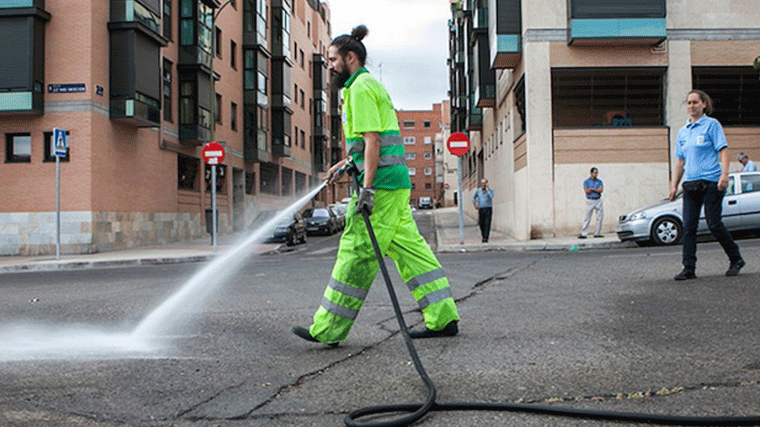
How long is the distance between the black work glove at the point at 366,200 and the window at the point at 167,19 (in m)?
22.5

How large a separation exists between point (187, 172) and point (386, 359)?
2453cm

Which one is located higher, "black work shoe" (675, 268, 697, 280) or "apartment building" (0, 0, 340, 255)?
"apartment building" (0, 0, 340, 255)

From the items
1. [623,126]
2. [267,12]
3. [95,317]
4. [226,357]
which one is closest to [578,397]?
[226,357]

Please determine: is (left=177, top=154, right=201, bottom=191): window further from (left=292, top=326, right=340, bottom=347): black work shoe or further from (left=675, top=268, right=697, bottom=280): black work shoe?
(left=292, top=326, right=340, bottom=347): black work shoe

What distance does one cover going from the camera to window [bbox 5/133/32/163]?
19.4 meters

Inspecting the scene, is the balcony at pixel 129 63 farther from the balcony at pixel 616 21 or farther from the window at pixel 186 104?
the balcony at pixel 616 21

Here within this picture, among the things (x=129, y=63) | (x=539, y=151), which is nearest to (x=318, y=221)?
(x=129, y=63)

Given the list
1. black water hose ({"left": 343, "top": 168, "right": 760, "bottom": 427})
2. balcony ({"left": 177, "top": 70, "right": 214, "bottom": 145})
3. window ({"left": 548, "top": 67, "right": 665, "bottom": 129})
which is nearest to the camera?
black water hose ({"left": 343, "top": 168, "right": 760, "bottom": 427})

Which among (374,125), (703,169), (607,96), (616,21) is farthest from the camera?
(607,96)

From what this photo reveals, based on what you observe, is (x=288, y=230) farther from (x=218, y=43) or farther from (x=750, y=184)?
(x=750, y=184)

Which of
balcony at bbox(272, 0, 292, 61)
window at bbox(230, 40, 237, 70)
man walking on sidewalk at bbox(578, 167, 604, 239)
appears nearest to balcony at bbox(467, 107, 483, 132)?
window at bbox(230, 40, 237, 70)

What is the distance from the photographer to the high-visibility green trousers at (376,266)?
13.4 ft

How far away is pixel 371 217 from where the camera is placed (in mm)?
4082

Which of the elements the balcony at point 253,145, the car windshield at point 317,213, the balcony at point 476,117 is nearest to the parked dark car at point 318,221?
the car windshield at point 317,213
